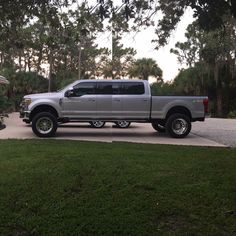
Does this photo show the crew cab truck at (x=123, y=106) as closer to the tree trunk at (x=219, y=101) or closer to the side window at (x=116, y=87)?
the side window at (x=116, y=87)

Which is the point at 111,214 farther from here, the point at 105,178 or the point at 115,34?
the point at 115,34

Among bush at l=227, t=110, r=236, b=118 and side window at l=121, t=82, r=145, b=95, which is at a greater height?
side window at l=121, t=82, r=145, b=95

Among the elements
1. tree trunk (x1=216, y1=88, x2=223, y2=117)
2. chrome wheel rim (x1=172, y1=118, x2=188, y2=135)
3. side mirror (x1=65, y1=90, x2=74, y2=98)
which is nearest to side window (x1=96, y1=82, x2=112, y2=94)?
side mirror (x1=65, y1=90, x2=74, y2=98)

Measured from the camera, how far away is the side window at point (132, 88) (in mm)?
16906

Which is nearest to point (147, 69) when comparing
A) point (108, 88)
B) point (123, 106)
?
point (108, 88)

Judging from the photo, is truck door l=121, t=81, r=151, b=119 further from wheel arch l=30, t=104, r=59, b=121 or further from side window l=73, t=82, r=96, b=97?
wheel arch l=30, t=104, r=59, b=121

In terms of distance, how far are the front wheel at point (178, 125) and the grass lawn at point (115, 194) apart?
5.83 meters

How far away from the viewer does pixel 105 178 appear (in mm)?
8508

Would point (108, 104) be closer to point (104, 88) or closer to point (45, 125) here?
point (104, 88)

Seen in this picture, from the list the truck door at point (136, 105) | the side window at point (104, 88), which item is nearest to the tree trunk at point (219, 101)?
the truck door at point (136, 105)

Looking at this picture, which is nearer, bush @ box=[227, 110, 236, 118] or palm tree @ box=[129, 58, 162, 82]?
bush @ box=[227, 110, 236, 118]

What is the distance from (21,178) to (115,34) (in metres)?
3.74

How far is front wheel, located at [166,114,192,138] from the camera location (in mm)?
16656

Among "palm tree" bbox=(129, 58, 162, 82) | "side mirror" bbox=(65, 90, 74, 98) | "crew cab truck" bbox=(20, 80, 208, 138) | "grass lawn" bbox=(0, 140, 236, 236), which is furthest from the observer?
"palm tree" bbox=(129, 58, 162, 82)
